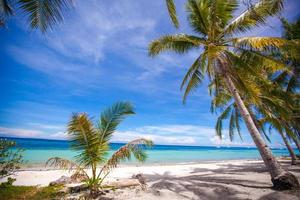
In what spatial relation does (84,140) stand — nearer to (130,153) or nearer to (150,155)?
(130,153)

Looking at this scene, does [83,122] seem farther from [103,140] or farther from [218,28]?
[218,28]

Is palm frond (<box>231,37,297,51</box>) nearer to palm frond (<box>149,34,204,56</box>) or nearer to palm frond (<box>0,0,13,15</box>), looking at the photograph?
palm frond (<box>149,34,204,56</box>)

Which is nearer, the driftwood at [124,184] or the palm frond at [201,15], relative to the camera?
the driftwood at [124,184]

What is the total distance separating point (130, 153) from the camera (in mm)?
5801

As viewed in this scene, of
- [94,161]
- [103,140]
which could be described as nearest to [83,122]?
[103,140]

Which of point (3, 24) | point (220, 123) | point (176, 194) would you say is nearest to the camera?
point (3, 24)

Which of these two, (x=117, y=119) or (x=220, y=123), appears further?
(x=220, y=123)

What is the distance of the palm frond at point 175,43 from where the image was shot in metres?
7.75

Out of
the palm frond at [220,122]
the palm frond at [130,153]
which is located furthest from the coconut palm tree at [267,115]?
the palm frond at [130,153]

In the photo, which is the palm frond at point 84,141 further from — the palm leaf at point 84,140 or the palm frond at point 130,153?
the palm frond at point 130,153

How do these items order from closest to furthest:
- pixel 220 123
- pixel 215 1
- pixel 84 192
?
pixel 84 192, pixel 215 1, pixel 220 123

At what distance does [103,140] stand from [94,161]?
2.36 feet

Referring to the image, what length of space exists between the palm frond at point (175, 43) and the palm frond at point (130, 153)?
447 cm

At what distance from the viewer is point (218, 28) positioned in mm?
7598
